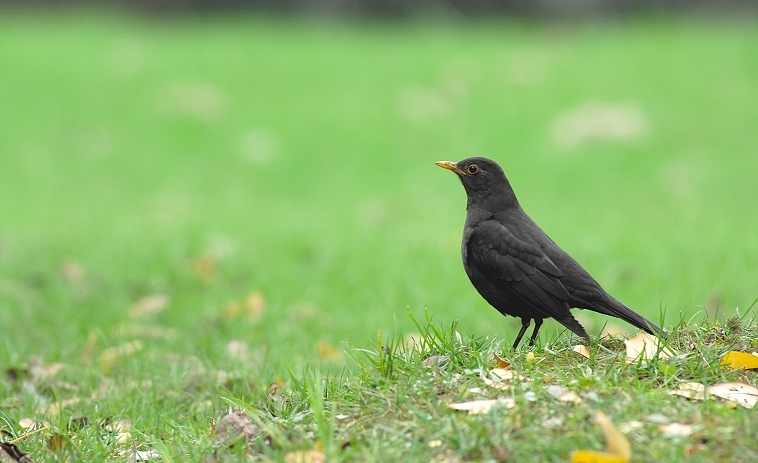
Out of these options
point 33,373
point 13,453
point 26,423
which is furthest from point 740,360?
point 33,373

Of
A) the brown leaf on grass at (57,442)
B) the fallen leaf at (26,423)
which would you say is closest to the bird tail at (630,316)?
the brown leaf on grass at (57,442)

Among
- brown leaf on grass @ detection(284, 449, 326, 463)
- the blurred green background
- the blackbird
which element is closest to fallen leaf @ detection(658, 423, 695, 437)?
the blackbird

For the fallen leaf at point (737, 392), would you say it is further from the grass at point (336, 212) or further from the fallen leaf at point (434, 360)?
the fallen leaf at point (434, 360)

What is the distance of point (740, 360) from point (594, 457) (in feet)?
3.50

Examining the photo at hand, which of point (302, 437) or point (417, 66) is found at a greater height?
point (417, 66)

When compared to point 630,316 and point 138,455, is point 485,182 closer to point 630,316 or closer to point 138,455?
point 630,316

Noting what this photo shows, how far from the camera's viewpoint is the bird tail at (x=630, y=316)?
12.5 feet

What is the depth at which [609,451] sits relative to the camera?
2826mm

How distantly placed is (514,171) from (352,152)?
2.21m

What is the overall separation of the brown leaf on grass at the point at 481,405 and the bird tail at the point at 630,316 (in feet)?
2.69

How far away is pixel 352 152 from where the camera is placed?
491 inches

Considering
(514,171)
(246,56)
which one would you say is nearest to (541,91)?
(514,171)

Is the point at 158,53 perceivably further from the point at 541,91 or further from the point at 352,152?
the point at 541,91

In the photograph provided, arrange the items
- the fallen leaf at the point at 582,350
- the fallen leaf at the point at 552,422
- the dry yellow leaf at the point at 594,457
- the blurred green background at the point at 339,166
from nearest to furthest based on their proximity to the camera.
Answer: the dry yellow leaf at the point at 594,457 < the fallen leaf at the point at 552,422 < the fallen leaf at the point at 582,350 < the blurred green background at the point at 339,166
